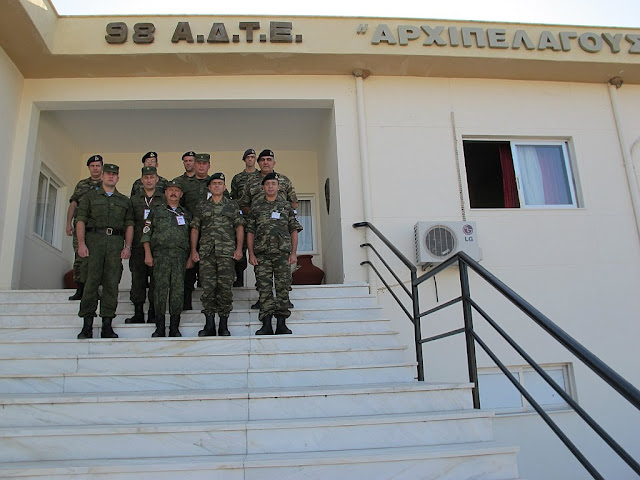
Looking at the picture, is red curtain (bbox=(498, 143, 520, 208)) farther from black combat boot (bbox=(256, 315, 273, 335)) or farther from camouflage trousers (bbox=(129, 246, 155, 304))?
camouflage trousers (bbox=(129, 246, 155, 304))

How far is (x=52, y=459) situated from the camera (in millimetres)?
2754

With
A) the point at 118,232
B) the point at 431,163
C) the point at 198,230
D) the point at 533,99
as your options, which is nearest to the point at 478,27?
A: the point at 533,99

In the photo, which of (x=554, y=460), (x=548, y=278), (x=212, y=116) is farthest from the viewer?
(x=212, y=116)

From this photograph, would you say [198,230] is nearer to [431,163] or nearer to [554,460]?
[431,163]

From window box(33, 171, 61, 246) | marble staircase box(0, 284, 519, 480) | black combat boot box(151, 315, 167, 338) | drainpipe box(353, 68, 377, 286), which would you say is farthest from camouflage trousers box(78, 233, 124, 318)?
window box(33, 171, 61, 246)

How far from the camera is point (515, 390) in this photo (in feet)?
18.9

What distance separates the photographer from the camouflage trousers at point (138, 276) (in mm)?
4738

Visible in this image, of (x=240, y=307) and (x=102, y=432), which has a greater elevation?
(x=240, y=307)

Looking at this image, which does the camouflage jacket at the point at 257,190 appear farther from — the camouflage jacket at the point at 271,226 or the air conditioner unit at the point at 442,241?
the air conditioner unit at the point at 442,241

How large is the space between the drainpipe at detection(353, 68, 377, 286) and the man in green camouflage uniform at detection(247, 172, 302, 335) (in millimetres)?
1528

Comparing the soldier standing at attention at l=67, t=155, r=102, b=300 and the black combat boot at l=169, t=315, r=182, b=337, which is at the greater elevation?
the soldier standing at attention at l=67, t=155, r=102, b=300

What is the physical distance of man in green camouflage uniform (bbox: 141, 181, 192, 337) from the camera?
4.27 metres

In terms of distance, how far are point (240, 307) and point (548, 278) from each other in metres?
3.66

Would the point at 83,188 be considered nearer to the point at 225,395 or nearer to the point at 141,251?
the point at 141,251
